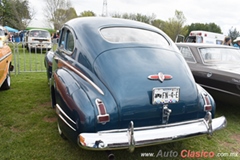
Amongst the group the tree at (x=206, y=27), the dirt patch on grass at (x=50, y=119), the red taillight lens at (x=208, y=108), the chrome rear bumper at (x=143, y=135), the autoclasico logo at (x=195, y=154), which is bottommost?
the autoclasico logo at (x=195, y=154)

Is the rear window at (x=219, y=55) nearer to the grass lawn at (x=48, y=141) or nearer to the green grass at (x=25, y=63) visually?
the grass lawn at (x=48, y=141)

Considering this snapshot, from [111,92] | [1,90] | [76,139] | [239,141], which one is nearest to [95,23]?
[111,92]

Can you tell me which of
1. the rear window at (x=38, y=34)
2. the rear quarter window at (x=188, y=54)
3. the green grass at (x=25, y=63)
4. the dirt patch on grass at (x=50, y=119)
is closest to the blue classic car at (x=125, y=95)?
the dirt patch on grass at (x=50, y=119)

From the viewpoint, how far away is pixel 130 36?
9.52 feet

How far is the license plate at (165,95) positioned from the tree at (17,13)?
40770mm

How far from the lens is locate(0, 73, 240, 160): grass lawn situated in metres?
2.70

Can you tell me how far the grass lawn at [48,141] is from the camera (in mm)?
2695

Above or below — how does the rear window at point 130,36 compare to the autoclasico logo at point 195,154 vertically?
above

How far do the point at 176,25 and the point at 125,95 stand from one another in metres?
42.1

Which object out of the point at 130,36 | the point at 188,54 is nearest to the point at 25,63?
the point at 188,54

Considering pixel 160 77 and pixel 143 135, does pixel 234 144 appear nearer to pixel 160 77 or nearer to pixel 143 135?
pixel 160 77

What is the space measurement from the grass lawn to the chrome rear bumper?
2.11ft

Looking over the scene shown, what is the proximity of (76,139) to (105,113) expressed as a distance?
40cm

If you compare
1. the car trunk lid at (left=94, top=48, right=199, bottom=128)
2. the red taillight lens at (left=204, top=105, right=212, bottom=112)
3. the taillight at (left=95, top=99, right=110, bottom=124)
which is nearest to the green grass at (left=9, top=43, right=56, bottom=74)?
the car trunk lid at (left=94, top=48, right=199, bottom=128)
